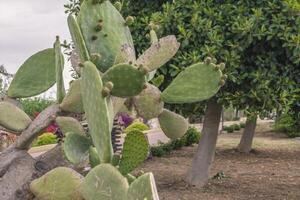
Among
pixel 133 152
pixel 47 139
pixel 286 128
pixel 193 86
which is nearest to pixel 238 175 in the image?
pixel 47 139

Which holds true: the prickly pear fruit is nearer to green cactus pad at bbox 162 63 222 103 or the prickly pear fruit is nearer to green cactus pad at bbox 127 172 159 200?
green cactus pad at bbox 162 63 222 103

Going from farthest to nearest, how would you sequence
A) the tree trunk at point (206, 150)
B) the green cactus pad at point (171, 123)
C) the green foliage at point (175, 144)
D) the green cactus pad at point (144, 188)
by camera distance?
the green foliage at point (175, 144) → the tree trunk at point (206, 150) → the green cactus pad at point (171, 123) → the green cactus pad at point (144, 188)

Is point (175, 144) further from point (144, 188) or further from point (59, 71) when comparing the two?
point (144, 188)

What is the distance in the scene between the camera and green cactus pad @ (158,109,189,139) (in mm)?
2104

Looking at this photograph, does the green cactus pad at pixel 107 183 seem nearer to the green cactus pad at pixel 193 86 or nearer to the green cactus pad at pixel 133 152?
the green cactus pad at pixel 133 152

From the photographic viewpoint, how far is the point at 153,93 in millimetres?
1948

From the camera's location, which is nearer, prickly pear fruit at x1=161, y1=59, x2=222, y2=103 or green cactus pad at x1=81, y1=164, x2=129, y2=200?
green cactus pad at x1=81, y1=164, x2=129, y2=200

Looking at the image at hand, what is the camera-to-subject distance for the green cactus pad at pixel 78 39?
167cm

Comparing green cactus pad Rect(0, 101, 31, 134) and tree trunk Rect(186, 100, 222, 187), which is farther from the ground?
green cactus pad Rect(0, 101, 31, 134)

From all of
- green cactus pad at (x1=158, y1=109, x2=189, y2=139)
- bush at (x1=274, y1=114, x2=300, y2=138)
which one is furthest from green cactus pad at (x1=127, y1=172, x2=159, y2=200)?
bush at (x1=274, y1=114, x2=300, y2=138)

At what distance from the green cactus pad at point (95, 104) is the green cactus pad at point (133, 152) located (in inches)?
8.8

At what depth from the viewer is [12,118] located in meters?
2.07

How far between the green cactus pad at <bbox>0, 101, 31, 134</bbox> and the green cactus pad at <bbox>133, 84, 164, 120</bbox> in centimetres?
41

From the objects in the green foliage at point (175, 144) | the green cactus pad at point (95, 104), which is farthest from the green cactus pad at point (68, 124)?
the green foliage at point (175, 144)
